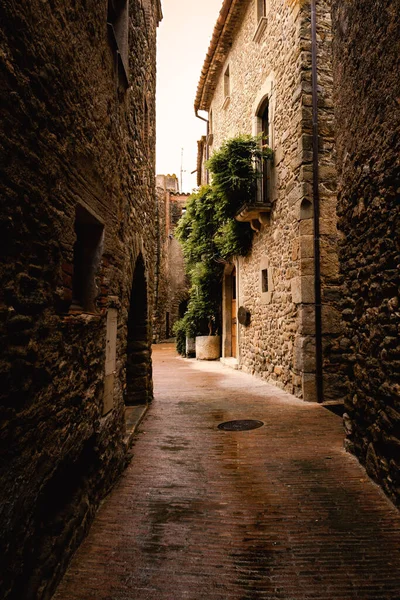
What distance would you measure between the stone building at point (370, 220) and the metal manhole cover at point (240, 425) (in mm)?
1324

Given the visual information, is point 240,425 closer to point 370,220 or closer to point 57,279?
point 370,220

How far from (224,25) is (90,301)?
10648 millimetres

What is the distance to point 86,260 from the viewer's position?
296cm

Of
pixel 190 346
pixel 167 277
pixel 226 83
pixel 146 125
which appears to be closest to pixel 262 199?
pixel 146 125

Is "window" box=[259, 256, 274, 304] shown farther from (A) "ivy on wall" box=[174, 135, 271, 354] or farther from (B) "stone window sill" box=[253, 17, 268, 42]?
(B) "stone window sill" box=[253, 17, 268, 42]

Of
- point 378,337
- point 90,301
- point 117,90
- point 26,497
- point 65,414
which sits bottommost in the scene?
point 26,497

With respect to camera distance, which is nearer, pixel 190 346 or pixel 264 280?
pixel 264 280

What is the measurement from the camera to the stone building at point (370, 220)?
271cm

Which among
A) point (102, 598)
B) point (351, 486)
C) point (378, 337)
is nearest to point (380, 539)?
point (351, 486)

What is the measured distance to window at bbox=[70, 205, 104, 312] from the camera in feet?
9.29

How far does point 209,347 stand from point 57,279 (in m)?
11.0

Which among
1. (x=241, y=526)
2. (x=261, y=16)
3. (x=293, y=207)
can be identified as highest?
(x=261, y=16)

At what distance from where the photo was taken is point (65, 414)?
2168 mm

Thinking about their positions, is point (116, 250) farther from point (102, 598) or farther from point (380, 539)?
point (380, 539)
